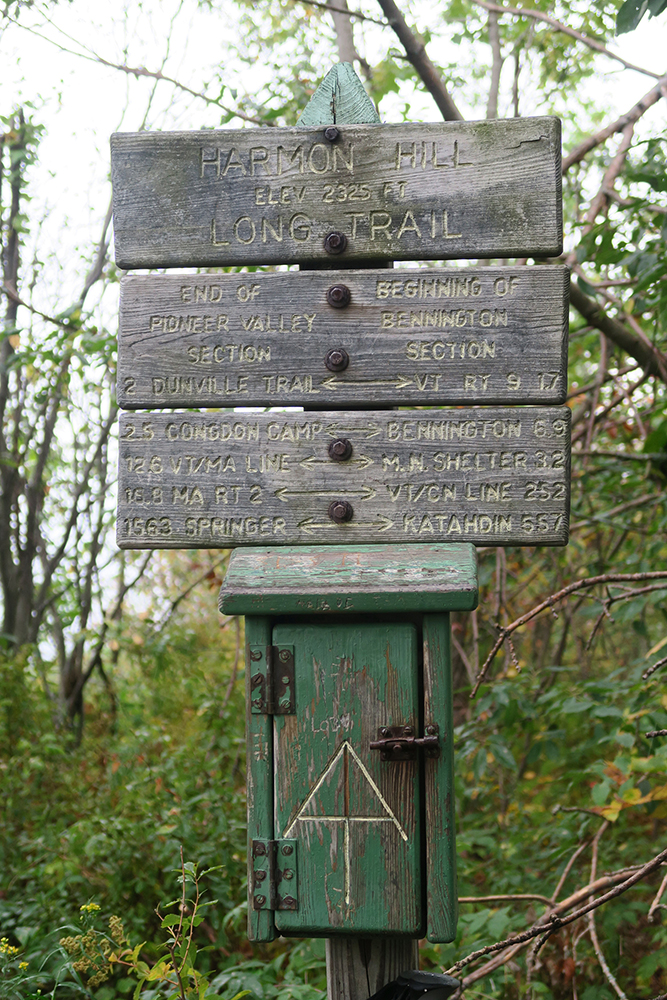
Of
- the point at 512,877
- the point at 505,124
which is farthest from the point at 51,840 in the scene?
the point at 505,124

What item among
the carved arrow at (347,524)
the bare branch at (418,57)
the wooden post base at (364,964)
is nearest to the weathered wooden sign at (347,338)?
the carved arrow at (347,524)

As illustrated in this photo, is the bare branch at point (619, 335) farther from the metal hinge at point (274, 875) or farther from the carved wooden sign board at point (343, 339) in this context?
the metal hinge at point (274, 875)

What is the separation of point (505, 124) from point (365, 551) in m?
0.93

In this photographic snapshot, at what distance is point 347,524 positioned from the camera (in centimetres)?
176

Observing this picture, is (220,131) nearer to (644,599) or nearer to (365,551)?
(365,551)

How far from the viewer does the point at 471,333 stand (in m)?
1.77

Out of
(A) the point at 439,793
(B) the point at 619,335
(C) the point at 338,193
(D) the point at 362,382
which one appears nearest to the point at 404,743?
(A) the point at 439,793

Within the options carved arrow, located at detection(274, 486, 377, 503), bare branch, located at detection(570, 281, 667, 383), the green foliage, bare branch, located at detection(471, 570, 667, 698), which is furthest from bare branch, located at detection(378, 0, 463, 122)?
bare branch, located at detection(471, 570, 667, 698)

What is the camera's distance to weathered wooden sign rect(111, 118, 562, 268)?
1.79 m

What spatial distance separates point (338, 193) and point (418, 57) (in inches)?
37.0

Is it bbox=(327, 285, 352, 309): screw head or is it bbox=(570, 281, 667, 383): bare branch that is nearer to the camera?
bbox=(327, 285, 352, 309): screw head

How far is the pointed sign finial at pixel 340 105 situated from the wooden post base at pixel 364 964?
5.71 feet

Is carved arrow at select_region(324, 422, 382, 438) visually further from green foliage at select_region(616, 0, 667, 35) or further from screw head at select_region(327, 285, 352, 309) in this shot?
green foliage at select_region(616, 0, 667, 35)

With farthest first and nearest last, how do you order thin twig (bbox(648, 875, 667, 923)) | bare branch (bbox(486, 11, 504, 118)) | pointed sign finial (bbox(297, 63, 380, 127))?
bare branch (bbox(486, 11, 504, 118)), pointed sign finial (bbox(297, 63, 380, 127)), thin twig (bbox(648, 875, 667, 923))
